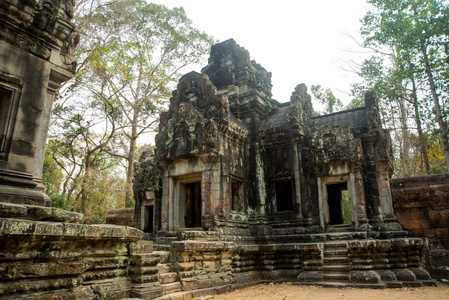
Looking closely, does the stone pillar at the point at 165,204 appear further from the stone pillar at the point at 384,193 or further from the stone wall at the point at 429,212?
the stone wall at the point at 429,212

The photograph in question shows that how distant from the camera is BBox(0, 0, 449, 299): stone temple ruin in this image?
14.9 feet

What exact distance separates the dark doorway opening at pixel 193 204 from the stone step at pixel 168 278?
17.7ft

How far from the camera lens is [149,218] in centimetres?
1405

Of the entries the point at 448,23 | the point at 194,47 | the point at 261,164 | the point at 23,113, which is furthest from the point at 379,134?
the point at 194,47

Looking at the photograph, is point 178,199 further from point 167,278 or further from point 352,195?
point 352,195

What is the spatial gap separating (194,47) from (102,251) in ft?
66.2

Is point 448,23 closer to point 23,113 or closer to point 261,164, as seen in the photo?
point 261,164

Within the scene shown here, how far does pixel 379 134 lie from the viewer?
1080cm

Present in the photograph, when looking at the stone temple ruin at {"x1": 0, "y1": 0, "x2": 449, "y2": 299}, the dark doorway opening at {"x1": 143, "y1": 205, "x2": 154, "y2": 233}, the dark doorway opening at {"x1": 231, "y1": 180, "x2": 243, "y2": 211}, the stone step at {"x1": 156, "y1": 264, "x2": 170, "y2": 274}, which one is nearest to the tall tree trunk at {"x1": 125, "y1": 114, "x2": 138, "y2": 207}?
the stone temple ruin at {"x1": 0, "y1": 0, "x2": 449, "y2": 299}

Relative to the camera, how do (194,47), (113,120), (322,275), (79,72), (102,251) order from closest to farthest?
1. (102,251)
2. (322,275)
3. (79,72)
4. (113,120)
5. (194,47)

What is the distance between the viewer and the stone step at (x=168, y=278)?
21.0 feet

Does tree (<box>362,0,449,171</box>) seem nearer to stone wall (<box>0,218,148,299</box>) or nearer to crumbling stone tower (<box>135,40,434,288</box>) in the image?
crumbling stone tower (<box>135,40,434,288</box>)

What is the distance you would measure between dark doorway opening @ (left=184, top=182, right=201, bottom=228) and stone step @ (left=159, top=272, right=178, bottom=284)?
5.39 m

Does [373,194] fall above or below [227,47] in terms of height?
below
